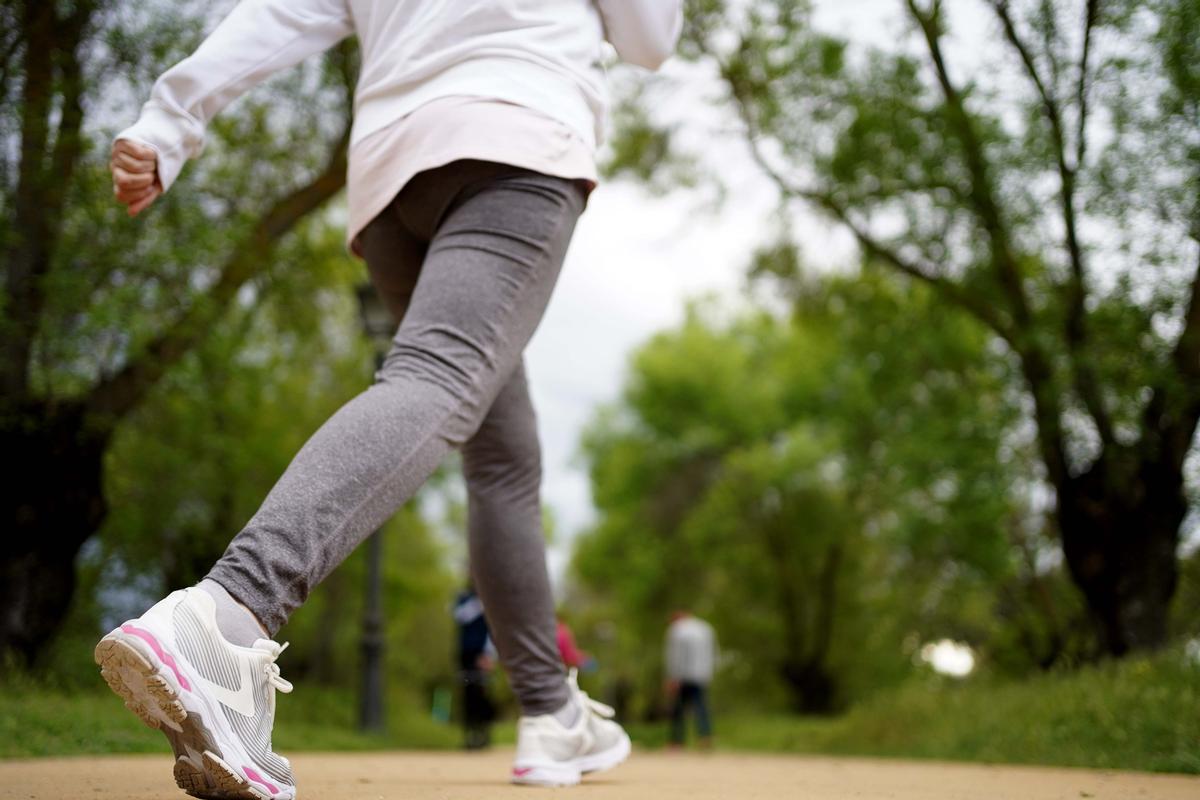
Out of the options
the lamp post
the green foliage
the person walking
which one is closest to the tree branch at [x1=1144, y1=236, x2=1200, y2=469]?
the green foliage

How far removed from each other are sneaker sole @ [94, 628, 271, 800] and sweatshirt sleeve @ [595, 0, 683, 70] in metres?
1.64

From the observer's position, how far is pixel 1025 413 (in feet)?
36.5

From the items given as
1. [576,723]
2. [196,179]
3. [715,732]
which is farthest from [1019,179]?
[715,732]

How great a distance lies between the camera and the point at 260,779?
1800 mm

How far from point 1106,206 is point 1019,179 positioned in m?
1.21

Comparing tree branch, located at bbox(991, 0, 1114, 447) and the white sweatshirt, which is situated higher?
tree branch, located at bbox(991, 0, 1114, 447)

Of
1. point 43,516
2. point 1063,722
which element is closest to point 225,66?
point 1063,722

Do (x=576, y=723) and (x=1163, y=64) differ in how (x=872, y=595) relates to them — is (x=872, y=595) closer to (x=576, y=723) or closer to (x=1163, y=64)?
(x=1163, y=64)

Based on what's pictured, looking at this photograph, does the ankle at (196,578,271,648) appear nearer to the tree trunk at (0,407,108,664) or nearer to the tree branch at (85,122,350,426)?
the tree branch at (85,122,350,426)

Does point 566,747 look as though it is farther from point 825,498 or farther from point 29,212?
point 825,498

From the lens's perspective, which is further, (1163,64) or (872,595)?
(872,595)

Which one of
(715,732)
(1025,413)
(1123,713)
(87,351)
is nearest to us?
(1123,713)

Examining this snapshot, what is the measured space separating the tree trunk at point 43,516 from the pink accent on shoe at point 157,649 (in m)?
6.92

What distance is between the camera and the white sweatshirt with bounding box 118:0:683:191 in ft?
7.60
